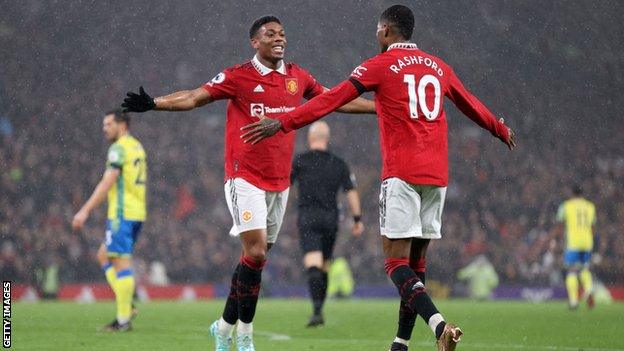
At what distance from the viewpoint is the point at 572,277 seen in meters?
17.6

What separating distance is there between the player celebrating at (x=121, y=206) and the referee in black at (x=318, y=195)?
1997mm

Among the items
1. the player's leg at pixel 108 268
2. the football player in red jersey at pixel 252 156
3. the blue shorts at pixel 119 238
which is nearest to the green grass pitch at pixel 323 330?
the player's leg at pixel 108 268

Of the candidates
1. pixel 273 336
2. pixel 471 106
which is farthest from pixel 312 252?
pixel 471 106

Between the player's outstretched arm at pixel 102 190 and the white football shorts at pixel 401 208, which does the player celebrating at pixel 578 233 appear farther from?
the white football shorts at pixel 401 208

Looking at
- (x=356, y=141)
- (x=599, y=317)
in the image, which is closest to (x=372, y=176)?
(x=356, y=141)

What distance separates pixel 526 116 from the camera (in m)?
25.0

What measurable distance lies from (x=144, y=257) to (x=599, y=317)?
1334 cm

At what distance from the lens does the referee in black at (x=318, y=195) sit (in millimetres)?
12562

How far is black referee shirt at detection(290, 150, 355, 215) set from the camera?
12680mm

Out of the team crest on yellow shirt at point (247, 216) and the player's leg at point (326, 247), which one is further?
the player's leg at point (326, 247)

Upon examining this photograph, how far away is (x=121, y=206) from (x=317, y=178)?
2.44 m

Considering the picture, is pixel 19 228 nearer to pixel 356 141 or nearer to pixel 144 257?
pixel 144 257

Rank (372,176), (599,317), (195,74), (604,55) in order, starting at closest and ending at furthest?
(599,317) < (604,55) < (195,74) < (372,176)

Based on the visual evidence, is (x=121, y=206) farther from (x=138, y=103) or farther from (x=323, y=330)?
(x=138, y=103)
